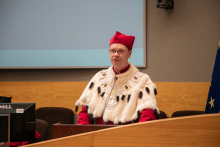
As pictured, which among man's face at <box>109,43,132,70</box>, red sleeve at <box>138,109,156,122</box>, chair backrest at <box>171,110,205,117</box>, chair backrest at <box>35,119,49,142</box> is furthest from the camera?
chair backrest at <box>171,110,205,117</box>

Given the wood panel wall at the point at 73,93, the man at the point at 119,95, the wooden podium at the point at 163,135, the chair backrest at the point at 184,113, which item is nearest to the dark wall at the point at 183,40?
the wood panel wall at the point at 73,93

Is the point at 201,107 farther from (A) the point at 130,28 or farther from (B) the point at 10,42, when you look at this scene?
(B) the point at 10,42

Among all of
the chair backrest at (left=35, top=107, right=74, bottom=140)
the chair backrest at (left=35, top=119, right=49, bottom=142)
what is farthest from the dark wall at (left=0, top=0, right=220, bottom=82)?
the chair backrest at (left=35, top=119, right=49, bottom=142)

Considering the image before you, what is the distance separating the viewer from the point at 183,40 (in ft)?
11.0

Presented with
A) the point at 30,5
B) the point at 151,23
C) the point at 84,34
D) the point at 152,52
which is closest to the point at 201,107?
the point at 152,52

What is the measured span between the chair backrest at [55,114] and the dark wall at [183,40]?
1354 millimetres

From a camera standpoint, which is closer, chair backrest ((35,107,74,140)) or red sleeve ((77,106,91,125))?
red sleeve ((77,106,91,125))

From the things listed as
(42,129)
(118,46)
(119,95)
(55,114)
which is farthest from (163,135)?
(55,114)

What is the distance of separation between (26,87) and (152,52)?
2051mm

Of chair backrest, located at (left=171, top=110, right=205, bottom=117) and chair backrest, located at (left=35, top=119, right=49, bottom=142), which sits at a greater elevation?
chair backrest, located at (left=171, top=110, right=205, bottom=117)

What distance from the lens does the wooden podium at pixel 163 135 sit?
953 millimetres

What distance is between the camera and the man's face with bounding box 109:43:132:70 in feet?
7.22

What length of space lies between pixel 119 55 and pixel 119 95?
15.0 inches

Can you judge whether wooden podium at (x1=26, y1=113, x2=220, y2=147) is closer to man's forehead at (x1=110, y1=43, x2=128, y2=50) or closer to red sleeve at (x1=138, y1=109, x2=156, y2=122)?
red sleeve at (x1=138, y1=109, x2=156, y2=122)
